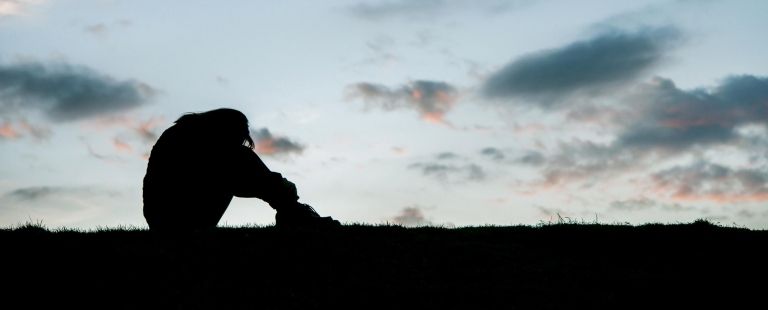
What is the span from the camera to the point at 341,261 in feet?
35.3

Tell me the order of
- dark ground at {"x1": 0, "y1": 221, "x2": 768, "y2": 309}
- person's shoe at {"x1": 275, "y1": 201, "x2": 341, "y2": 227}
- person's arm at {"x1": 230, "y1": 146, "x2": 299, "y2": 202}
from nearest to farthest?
dark ground at {"x1": 0, "y1": 221, "x2": 768, "y2": 309}
person's arm at {"x1": 230, "y1": 146, "x2": 299, "y2": 202}
person's shoe at {"x1": 275, "y1": 201, "x2": 341, "y2": 227}

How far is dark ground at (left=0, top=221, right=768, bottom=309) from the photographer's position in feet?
29.5

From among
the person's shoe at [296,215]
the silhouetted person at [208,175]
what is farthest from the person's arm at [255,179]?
the person's shoe at [296,215]

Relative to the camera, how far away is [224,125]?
1048cm

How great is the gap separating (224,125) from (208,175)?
2.88 ft

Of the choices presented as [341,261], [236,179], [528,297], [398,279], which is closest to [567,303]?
[528,297]

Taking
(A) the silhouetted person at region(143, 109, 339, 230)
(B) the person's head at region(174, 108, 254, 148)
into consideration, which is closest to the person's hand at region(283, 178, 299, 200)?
(A) the silhouetted person at region(143, 109, 339, 230)

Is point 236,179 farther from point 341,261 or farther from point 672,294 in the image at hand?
point 672,294

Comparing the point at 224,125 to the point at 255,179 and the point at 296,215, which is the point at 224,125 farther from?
the point at 296,215

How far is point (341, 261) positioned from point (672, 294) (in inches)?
212

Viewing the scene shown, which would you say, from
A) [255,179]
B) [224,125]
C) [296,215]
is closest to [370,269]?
[296,215]

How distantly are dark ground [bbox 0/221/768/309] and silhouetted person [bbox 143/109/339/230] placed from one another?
63 centimetres

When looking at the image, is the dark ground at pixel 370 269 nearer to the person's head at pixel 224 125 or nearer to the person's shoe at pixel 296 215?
the person's shoe at pixel 296 215

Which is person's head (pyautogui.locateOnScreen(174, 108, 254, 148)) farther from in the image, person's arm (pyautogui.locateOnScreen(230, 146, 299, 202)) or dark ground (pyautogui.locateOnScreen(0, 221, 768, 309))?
dark ground (pyautogui.locateOnScreen(0, 221, 768, 309))
